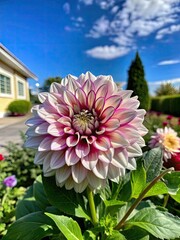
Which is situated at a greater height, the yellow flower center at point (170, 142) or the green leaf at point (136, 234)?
the yellow flower center at point (170, 142)

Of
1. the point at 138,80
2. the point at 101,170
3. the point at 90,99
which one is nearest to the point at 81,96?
the point at 90,99

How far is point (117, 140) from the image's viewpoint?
1.12 ft

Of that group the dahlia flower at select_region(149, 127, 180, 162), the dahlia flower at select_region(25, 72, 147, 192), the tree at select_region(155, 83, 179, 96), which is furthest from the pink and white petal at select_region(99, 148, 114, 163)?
the tree at select_region(155, 83, 179, 96)

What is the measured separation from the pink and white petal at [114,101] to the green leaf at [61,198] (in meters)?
0.17

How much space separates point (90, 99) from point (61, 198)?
190 mm

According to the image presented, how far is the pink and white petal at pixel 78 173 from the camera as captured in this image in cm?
33

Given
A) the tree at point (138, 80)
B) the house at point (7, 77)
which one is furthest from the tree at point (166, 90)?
the house at point (7, 77)

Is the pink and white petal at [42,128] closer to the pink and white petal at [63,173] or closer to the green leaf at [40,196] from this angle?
the pink and white petal at [63,173]

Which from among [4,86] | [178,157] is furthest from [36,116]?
[4,86]

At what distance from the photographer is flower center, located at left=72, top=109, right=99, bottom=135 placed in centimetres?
36

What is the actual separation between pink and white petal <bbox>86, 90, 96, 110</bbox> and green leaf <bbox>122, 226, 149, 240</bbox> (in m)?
0.26

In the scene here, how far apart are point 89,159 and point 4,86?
1.76m

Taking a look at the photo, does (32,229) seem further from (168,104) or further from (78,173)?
(168,104)

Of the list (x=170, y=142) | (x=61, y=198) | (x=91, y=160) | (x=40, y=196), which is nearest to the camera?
(x=91, y=160)
